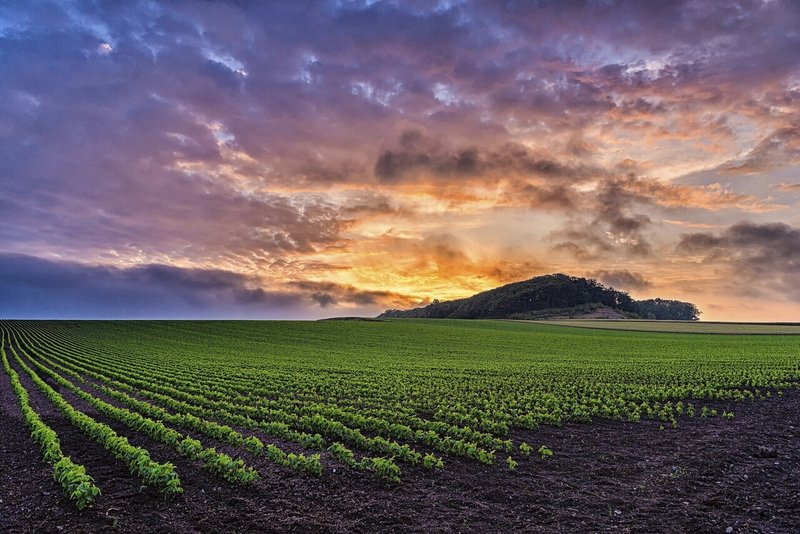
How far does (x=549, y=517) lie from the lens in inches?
435

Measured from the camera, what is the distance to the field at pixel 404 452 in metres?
11.0

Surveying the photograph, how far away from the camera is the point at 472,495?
1220 centimetres

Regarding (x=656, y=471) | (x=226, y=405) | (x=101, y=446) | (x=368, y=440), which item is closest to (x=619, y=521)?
(x=656, y=471)

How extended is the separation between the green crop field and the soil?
0.42 m

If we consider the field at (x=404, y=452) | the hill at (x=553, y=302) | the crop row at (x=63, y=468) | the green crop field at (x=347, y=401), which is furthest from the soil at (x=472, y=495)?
the hill at (x=553, y=302)

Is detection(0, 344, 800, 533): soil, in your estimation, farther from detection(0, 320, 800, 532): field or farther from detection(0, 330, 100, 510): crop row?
detection(0, 330, 100, 510): crop row

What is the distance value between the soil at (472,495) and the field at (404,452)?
57mm

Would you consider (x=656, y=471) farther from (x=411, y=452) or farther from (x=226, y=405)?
(x=226, y=405)

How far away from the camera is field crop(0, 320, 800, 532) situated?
1103cm

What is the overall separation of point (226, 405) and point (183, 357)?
3232 cm

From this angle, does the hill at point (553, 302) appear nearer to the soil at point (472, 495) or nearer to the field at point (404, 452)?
the field at point (404, 452)

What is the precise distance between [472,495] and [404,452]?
3001 mm

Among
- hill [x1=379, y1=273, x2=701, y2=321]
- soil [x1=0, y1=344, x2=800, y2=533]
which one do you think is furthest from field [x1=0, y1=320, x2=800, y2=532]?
hill [x1=379, y1=273, x2=701, y2=321]

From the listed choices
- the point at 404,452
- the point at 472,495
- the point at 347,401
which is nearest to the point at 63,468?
the point at 404,452
